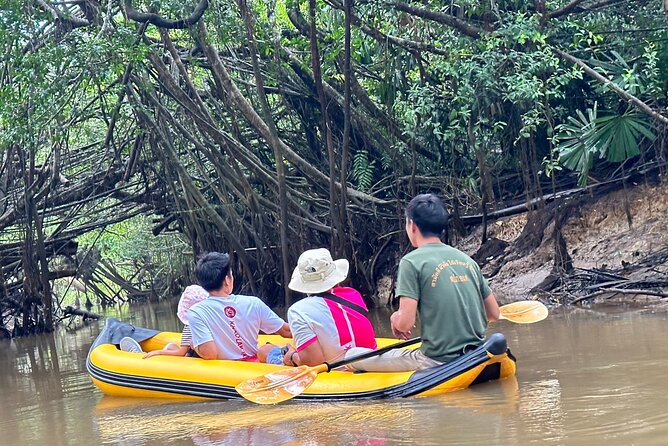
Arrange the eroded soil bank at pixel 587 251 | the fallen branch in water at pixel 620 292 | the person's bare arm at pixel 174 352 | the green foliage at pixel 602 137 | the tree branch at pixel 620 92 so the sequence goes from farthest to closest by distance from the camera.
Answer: the green foliage at pixel 602 137 < the eroded soil bank at pixel 587 251 < the tree branch at pixel 620 92 < the fallen branch in water at pixel 620 292 < the person's bare arm at pixel 174 352

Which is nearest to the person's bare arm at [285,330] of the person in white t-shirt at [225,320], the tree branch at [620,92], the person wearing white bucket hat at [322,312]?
the person in white t-shirt at [225,320]

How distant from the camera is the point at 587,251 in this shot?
8734 millimetres

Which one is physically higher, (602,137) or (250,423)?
(602,137)

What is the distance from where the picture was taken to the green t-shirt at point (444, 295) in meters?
4.19

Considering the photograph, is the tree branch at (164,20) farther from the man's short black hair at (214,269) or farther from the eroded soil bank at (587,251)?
the eroded soil bank at (587,251)

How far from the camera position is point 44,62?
7.56 metres

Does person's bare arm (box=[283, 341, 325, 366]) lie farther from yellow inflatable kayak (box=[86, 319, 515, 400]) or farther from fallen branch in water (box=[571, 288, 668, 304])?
fallen branch in water (box=[571, 288, 668, 304])

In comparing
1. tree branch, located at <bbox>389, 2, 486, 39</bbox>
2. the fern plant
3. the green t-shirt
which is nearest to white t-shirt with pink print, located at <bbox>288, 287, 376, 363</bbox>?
the green t-shirt

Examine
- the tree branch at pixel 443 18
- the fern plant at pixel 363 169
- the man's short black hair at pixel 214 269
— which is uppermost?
the tree branch at pixel 443 18

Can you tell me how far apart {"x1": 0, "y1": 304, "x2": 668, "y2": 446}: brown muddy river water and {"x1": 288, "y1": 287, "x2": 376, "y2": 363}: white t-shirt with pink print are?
0.33 metres

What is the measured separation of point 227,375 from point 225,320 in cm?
33

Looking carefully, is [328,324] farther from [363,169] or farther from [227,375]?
[363,169]

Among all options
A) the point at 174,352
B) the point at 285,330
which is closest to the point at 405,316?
the point at 285,330

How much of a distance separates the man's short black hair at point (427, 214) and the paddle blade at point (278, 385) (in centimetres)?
96
